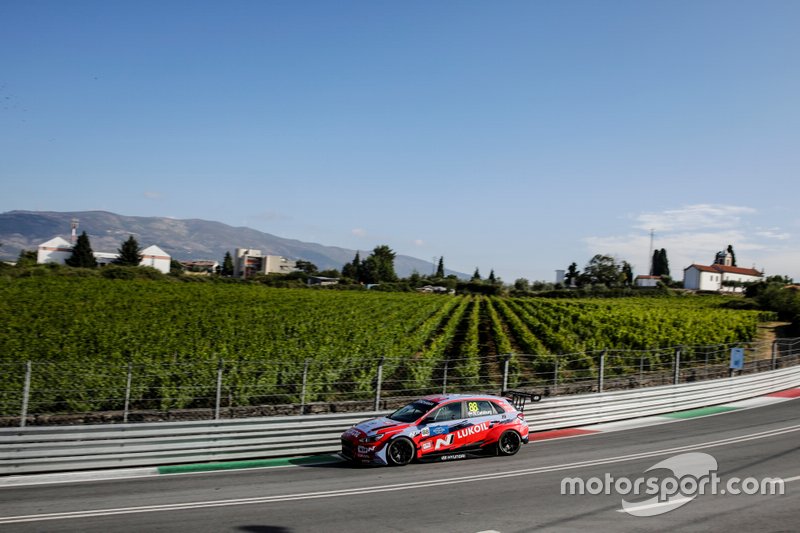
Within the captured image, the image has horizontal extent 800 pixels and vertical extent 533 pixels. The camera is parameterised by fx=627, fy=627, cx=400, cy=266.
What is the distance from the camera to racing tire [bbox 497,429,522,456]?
14438mm

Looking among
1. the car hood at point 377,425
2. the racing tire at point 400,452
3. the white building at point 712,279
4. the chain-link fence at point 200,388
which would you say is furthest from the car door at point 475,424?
the white building at point 712,279

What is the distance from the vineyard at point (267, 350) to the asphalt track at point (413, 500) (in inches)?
102

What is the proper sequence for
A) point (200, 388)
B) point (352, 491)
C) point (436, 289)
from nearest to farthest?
point (352, 491) < point (200, 388) < point (436, 289)

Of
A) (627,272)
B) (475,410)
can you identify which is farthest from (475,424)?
(627,272)

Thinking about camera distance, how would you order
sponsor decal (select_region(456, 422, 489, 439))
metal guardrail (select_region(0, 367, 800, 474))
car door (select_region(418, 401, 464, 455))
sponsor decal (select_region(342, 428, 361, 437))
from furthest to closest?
sponsor decal (select_region(456, 422, 489, 439))
car door (select_region(418, 401, 464, 455))
sponsor decal (select_region(342, 428, 361, 437))
metal guardrail (select_region(0, 367, 800, 474))

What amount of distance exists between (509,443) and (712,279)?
117543 mm

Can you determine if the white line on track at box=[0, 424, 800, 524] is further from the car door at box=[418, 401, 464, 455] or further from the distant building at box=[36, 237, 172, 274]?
the distant building at box=[36, 237, 172, 274]

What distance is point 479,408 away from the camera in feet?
47.7

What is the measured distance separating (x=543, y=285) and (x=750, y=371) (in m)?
107

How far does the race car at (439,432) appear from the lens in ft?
43.2

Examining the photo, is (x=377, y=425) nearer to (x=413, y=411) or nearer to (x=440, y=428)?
(x=413, y=411)

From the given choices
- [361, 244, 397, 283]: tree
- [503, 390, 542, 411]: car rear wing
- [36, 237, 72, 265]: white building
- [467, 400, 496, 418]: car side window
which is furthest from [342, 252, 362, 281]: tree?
[467, 400, 496, 418]: car side window

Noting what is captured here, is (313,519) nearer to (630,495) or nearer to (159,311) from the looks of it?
(630,495)

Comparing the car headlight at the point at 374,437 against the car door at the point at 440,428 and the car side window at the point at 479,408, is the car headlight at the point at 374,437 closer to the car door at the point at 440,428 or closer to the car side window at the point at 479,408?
the car door at the point at 440,428
